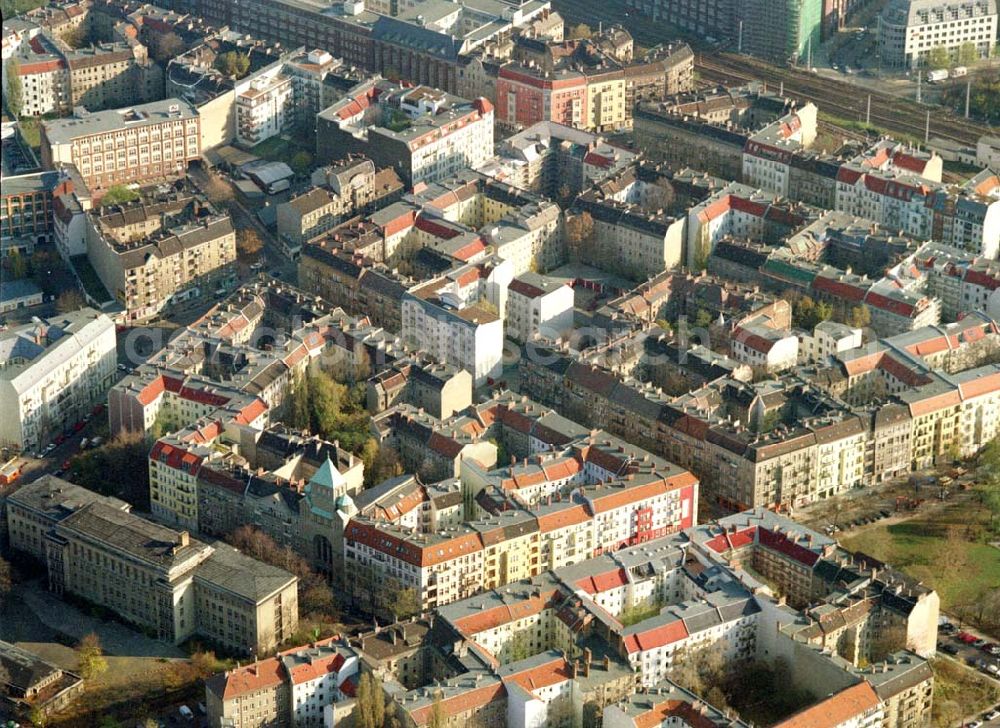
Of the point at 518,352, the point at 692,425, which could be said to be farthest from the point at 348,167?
the point at 692,425

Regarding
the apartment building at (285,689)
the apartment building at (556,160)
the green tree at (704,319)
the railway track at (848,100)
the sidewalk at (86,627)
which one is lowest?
the sidewalk at (86,627)

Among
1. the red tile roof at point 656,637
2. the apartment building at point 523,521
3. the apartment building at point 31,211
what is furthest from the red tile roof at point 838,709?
the apartment building at point 31,211

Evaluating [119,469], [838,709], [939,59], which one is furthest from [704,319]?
[939,59]

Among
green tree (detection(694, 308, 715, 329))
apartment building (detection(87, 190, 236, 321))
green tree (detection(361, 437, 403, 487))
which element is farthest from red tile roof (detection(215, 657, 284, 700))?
apartment building (detection(87, 190, 236, 321))

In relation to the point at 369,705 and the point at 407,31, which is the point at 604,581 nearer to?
the point at 369,705

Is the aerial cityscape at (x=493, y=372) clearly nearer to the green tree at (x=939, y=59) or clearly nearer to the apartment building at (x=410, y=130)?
the green tree at (x=939, y=59)
